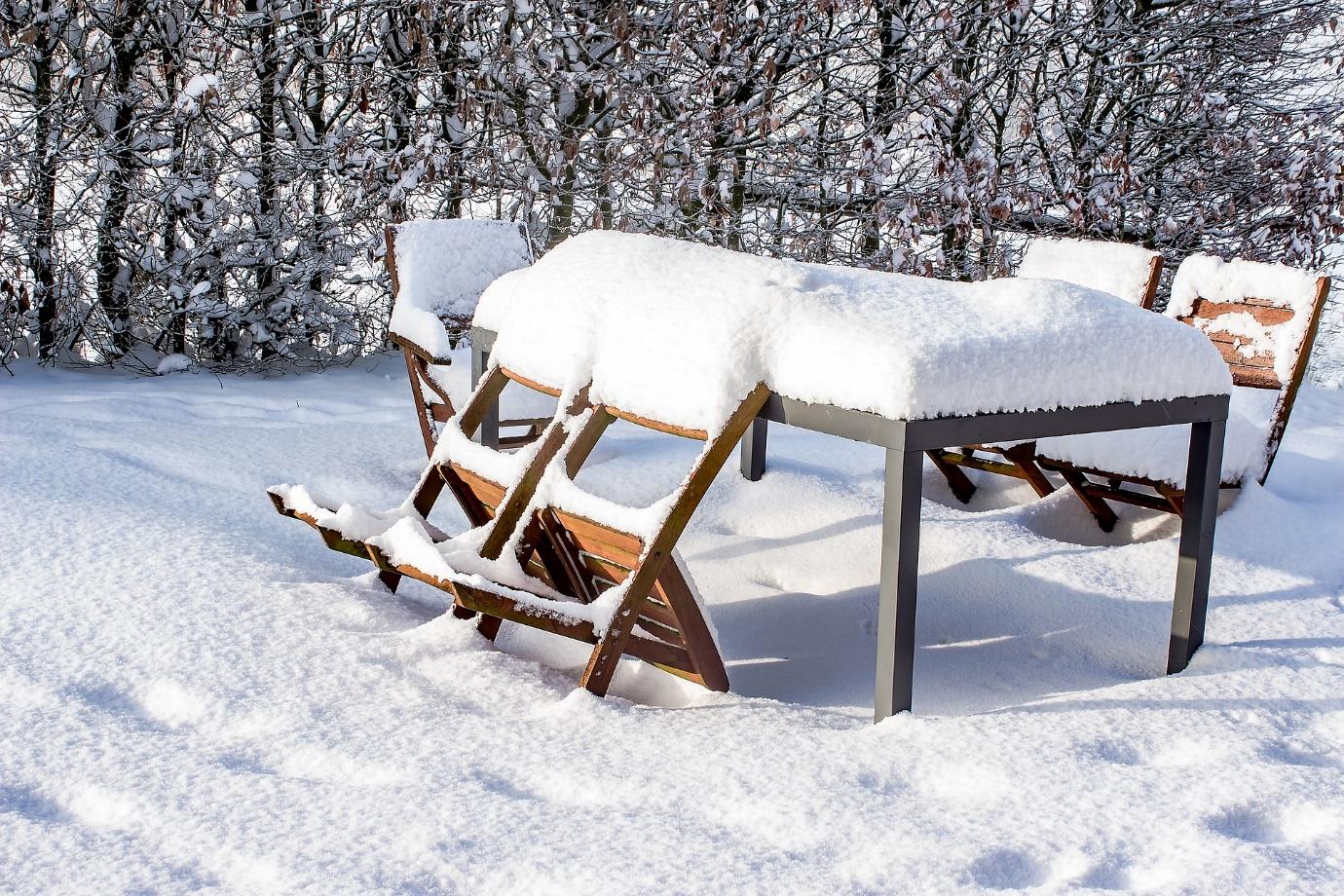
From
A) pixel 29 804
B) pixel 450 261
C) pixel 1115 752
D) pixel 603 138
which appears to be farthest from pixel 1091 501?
pixel 603 138

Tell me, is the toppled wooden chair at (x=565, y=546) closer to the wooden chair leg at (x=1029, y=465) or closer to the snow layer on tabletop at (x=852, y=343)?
the snow layer on tabletop at (x=852, y=343)

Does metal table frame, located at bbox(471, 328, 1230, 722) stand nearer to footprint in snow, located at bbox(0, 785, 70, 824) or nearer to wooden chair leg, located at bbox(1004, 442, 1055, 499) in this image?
wooden chair leg, located at bbox(1004, 442, 1055, 499)

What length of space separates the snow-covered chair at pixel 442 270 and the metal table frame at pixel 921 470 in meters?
2.32

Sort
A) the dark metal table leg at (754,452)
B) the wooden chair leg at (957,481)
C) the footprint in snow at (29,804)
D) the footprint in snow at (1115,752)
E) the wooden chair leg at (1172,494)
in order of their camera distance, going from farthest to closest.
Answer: the wooden chair leg at (957,481) < the dark metal table leg at (754,452) < the wooden chair leg at (1172,494) < the footprint in snow at (1115,752) < the footprint in snow at (29,804)

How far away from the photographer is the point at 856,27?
23.4 feet

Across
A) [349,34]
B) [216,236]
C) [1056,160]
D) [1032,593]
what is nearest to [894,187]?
[1056,160]

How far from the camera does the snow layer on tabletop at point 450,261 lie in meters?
4.92

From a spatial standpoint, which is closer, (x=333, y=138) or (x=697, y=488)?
(x=697, y=488)

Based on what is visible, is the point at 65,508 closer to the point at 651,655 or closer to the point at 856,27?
the point at 651,655

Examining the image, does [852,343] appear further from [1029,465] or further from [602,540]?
[1029,465]

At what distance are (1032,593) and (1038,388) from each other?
3.40 feet

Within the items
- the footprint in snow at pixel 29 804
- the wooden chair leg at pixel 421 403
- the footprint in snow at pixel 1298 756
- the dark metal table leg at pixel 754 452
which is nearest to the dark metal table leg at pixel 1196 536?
the footprint in snow at pixel 1298 756

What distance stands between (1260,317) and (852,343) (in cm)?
248

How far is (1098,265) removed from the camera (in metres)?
4.57
